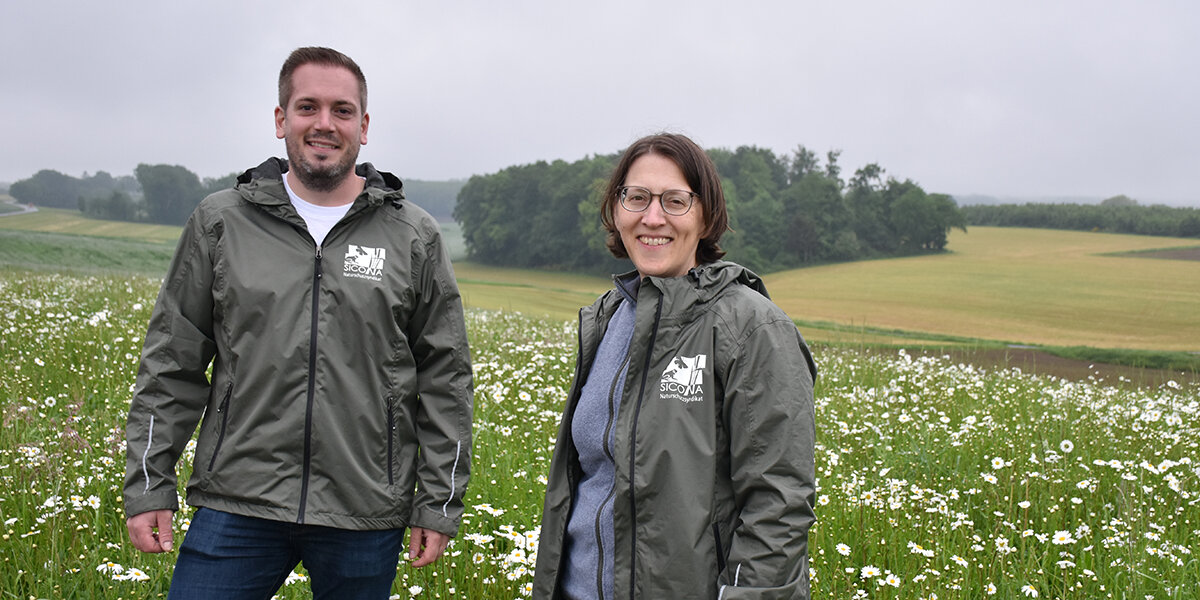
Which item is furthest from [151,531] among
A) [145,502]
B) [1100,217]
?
[1100,217]

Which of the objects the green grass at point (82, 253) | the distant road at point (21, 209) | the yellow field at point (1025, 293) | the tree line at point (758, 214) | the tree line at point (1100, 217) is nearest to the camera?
the yellow field at point (1025, 293)

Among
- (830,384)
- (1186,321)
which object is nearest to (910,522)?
(830,384)

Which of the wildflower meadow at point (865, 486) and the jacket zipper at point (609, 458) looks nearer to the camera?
the jacket zipper at point (609, 458)

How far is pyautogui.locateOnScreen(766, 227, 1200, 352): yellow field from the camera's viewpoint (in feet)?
91.9

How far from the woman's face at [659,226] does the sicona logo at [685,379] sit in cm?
31

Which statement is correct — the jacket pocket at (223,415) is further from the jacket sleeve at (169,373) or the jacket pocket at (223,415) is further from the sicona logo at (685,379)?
the sicona logo at (685,379)

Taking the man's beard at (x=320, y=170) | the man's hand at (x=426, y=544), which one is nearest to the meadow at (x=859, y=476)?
the man's hand at (x=426, y=544)

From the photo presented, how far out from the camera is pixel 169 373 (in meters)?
2.49

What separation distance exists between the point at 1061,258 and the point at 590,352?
48395 mm

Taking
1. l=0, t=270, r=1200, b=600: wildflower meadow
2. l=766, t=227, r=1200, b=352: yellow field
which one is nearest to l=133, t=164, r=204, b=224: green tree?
l=766, t=227, r=1200, b=352: yellow field

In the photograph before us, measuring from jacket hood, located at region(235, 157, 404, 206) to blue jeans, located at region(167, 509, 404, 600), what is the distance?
987 millimetres

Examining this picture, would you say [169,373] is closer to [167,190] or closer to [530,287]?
[530,287]

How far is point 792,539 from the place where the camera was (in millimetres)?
1916

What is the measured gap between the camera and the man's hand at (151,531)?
8.14 ft
